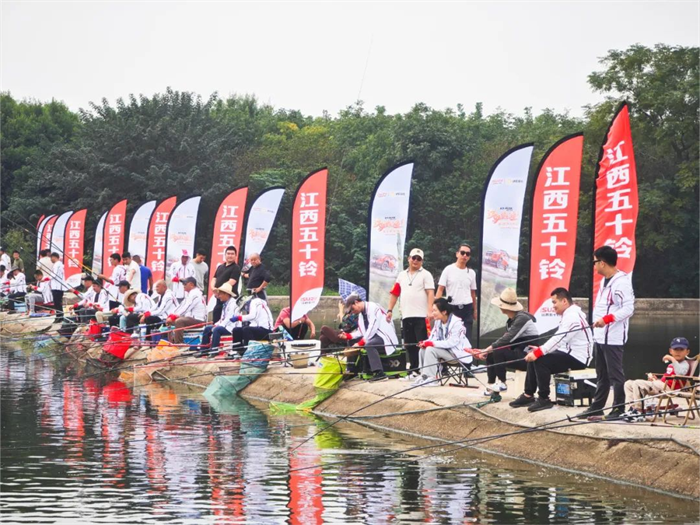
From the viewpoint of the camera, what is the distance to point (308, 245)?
72.8 feet

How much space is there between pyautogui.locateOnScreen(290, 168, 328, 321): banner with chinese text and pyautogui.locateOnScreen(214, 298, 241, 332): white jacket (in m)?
1.02

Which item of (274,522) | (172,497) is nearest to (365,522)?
(274,522)

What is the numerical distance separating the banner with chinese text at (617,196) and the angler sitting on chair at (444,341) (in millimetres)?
2068

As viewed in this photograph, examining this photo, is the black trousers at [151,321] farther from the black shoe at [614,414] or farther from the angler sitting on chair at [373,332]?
the black shoe at [614,414]

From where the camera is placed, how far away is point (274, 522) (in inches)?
439

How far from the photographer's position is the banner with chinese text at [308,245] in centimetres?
2188

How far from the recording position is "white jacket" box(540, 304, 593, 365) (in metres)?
14.2

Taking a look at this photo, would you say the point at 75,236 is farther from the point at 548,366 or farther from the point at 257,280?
the point at 548,366

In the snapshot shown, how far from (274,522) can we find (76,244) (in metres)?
31.8

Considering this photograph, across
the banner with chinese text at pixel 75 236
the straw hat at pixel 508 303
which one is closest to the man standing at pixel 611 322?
the straw hat at pixel 508 303

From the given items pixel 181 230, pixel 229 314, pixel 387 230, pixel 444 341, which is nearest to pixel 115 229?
pixel 181 230

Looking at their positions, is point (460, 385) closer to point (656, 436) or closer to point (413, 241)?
point (656, 436)

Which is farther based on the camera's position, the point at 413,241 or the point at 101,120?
the point at 101,120

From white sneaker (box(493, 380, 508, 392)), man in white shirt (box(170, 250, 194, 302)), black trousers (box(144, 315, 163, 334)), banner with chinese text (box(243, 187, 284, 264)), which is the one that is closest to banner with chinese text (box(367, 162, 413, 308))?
banner with chinese text (box(243, 187, 284, 264))
